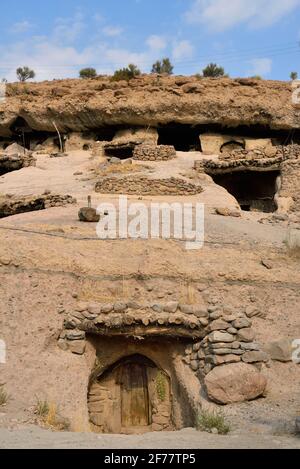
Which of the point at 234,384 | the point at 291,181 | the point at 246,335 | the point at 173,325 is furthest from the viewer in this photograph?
the point at 291,181

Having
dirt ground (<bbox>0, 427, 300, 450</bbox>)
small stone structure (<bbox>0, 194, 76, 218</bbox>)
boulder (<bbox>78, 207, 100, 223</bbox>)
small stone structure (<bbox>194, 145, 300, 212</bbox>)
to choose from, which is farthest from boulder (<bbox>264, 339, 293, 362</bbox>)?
small stone structure (<bbox>194, 145, 300, 212</bbox>)

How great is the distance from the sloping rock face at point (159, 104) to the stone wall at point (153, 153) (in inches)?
169

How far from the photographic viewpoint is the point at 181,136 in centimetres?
2802

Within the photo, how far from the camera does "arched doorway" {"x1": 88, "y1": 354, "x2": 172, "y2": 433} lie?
8.35m

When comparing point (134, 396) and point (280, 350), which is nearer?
point (280, 350)

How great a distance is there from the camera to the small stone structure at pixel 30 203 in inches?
616

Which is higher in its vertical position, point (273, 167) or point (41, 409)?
point (273, 167)

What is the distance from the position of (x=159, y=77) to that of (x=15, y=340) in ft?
72.8

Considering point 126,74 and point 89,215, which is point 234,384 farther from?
point 126,74

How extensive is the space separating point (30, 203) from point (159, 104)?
1179 centimetres

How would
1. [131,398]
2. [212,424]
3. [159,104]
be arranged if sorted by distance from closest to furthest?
[212,424]
[131,398]
[159,104]

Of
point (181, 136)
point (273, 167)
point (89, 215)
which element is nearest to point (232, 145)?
point (181, 136)

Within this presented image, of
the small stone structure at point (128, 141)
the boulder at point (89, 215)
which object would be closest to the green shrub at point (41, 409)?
the boulder at point (89, 215)
